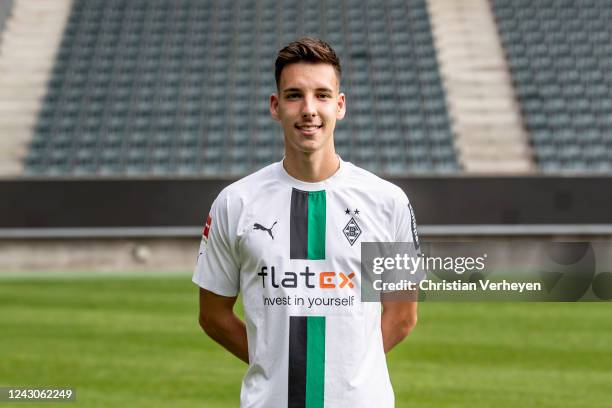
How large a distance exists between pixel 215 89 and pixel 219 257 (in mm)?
18897

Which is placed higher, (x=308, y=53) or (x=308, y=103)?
(x=308, y=53)

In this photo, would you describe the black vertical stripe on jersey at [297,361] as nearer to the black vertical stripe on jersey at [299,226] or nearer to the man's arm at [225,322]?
the black vertical stripe on jersey at [299,226]

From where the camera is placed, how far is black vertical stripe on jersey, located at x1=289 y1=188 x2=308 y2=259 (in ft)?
8.06

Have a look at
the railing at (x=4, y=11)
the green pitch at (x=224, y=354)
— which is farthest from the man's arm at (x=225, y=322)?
the railing at (x=4, y=11)

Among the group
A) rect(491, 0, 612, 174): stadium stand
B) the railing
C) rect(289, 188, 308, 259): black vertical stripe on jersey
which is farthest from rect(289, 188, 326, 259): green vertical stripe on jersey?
the railing

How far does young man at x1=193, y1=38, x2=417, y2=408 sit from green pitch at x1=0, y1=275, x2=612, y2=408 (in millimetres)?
4521

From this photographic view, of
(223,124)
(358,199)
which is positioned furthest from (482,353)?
(223,124)

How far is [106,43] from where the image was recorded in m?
22.6

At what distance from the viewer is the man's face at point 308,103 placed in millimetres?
2418

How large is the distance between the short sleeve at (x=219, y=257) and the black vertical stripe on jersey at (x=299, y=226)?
0.18 meters

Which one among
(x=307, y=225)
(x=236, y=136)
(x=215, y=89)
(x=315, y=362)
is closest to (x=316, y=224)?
(x=307, y=225)

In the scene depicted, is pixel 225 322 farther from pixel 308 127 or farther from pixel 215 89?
pixel 215 89

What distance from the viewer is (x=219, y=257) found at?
2562 millimetres

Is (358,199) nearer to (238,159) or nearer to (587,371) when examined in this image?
(587,371)
